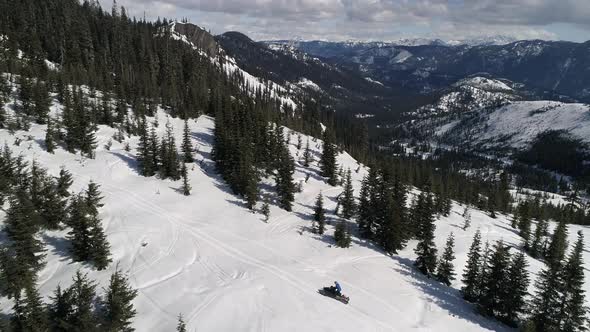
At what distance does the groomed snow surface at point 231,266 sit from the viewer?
1230 inches

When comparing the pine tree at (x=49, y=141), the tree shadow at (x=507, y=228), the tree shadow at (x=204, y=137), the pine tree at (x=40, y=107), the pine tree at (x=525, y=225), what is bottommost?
the tree shadow at (x=507, y=228)

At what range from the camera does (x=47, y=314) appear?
26000 millimetres

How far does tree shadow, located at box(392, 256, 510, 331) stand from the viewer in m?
38.5

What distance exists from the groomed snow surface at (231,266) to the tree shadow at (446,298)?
0.61ft

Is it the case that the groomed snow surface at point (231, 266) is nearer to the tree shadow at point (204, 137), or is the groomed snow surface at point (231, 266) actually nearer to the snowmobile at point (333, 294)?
the snowmobile at point (333, 294)

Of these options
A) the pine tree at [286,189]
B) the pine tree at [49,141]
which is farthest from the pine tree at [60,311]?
the pine tree at [49,141]

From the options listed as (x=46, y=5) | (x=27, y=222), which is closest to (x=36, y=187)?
(x=27, y=222)

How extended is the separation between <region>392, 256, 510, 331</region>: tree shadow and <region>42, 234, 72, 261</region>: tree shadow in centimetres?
3837

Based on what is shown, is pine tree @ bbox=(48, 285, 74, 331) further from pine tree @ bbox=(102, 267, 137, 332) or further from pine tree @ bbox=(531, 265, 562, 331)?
pine tree @ bbox=(531, 265, 562, 331)

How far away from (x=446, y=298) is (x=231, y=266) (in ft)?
82.4

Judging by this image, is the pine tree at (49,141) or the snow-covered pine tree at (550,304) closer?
the snow-covered pine tree at (550,304)

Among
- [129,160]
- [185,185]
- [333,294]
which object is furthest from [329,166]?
[333,294]

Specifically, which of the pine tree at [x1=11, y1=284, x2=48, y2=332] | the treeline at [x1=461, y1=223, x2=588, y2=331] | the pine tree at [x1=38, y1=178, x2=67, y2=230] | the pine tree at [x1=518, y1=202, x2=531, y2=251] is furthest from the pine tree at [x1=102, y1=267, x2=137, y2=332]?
the pine tree at [x1=518, y1=202, x2=531, y2=251]

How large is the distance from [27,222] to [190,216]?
19.6 m
